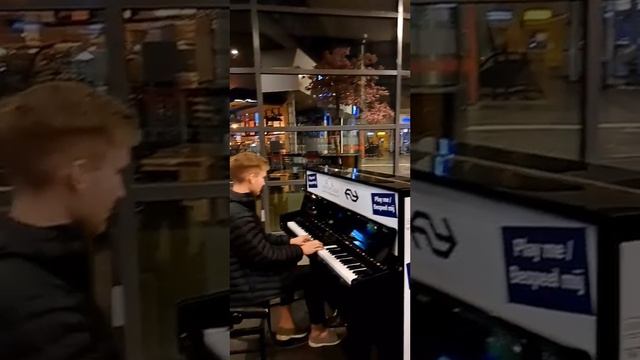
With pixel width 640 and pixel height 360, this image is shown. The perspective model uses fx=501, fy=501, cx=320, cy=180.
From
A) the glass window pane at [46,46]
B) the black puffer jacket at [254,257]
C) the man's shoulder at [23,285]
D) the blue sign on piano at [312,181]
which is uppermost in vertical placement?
the glass window pane at [46,46]

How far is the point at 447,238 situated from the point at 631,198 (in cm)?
33

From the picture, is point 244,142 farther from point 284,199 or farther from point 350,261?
point 350,261

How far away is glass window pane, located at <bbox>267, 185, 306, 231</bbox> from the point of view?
4.09 ft

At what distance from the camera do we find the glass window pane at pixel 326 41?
1104mm

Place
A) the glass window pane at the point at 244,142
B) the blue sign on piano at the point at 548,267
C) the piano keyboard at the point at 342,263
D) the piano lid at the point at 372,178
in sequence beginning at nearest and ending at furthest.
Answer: the blue sign on piano at the point at 548,267, the glass window pane at the point at 244,142, the piano lid at the point at 372,178, the piano keyboard at the point at 342,263

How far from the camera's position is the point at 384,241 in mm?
1465

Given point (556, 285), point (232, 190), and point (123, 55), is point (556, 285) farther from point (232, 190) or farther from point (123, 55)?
point (123, 55)

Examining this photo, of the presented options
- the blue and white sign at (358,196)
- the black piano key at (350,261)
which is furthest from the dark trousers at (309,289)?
the blue and white sign at (358,196)

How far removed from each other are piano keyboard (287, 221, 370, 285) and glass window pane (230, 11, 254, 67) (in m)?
0.70

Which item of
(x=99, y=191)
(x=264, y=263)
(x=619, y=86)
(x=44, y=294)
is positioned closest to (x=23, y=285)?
(x=44, y=294)

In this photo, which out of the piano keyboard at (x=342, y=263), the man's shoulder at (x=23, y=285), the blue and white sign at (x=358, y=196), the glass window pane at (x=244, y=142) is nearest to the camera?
the man's shoulder at (x=23, y=285)

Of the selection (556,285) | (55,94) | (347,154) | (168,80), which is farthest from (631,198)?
(55,94)

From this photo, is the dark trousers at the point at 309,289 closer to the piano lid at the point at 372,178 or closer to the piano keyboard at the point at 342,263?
the piano keyboard at the point at 342,263

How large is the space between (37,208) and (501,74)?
83 cm
